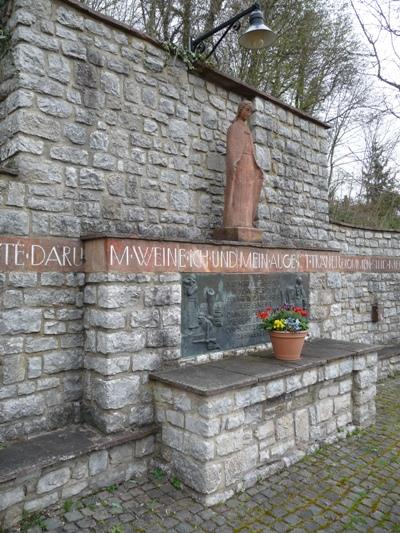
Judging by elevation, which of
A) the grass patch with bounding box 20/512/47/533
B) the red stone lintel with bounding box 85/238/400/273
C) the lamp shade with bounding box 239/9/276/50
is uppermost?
the lamp shade with bounding box 239/9/276/50

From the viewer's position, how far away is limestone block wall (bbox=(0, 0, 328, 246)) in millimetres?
3305

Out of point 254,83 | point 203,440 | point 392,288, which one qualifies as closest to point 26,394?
point 203,440

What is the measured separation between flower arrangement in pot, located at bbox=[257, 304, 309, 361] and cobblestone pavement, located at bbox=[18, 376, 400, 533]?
94 cm

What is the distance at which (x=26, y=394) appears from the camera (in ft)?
10.5

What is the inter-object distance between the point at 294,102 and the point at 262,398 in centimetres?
856

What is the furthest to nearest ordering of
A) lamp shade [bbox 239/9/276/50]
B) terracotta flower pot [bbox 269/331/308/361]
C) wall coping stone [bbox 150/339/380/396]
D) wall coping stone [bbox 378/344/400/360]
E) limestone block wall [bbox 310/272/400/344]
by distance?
wall coping stone [bbox 378/344/400/360] < limestone block wall [bbox 310/272/400/344] < lamp shade [bbox 239/9/276/50] < terracotta flower pot [bbox 269/331/308/361] < wall coping stone [bbox 150/339/380/396]

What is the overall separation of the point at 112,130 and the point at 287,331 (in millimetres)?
2470

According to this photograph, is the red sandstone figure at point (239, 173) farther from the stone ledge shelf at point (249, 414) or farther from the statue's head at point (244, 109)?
the stone ledge shelf at point (249, 414)

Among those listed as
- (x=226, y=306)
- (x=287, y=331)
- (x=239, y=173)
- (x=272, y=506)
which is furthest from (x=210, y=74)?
(x=272, y=506)

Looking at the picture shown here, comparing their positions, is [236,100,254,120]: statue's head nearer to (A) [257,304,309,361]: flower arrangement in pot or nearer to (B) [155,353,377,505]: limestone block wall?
(A) [257,304,309,361]: flower arrangement in pot

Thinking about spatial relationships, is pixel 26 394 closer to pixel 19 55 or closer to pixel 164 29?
pixel 19 55

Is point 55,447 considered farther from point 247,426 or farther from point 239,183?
point 239,183

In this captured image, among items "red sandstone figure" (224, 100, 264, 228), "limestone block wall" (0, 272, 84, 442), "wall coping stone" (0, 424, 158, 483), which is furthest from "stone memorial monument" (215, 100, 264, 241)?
"wall coping stone" (0, 424, 158, 483)

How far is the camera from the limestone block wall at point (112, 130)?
130 inches
